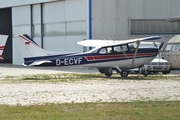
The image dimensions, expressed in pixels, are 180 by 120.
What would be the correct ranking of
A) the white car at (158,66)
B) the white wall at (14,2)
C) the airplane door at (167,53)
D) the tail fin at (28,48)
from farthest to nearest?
the white wall at (14,2)
the airplane door at (167,53)
the white car at (158,66)
the tail fin at (28,48)

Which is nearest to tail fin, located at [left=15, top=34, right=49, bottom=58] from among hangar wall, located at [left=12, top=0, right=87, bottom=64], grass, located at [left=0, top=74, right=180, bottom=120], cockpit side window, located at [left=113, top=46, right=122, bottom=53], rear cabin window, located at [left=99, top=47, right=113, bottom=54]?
rear cabin window, located at [left=99, top=47, right=113, bottom=54]

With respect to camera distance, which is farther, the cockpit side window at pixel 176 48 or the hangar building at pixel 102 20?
the hangar building at pixel 102 20

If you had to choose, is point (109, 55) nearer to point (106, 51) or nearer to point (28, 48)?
point (106, 51)

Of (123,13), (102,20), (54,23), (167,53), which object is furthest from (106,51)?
(54,23)

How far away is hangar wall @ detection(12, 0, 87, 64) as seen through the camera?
127 ft

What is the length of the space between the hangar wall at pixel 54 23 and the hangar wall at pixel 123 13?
135 cm

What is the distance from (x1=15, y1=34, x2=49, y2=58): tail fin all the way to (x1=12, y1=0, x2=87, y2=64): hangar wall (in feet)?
44.3

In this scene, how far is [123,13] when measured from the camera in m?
37.6

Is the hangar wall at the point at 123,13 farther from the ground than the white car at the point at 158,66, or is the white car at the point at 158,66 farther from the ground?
the hangar wall at the point at 123,13

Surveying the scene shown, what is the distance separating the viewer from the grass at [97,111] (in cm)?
1063

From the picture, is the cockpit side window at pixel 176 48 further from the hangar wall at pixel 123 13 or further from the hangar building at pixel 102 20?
the hangar wall at pixel 123 13

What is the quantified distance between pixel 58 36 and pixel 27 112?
3024cm

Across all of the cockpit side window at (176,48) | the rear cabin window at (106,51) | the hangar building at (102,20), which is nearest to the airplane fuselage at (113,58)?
the rear cabin window at (106,51)

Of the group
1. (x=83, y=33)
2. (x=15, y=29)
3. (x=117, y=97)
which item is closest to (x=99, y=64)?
(x=117, y=97)
